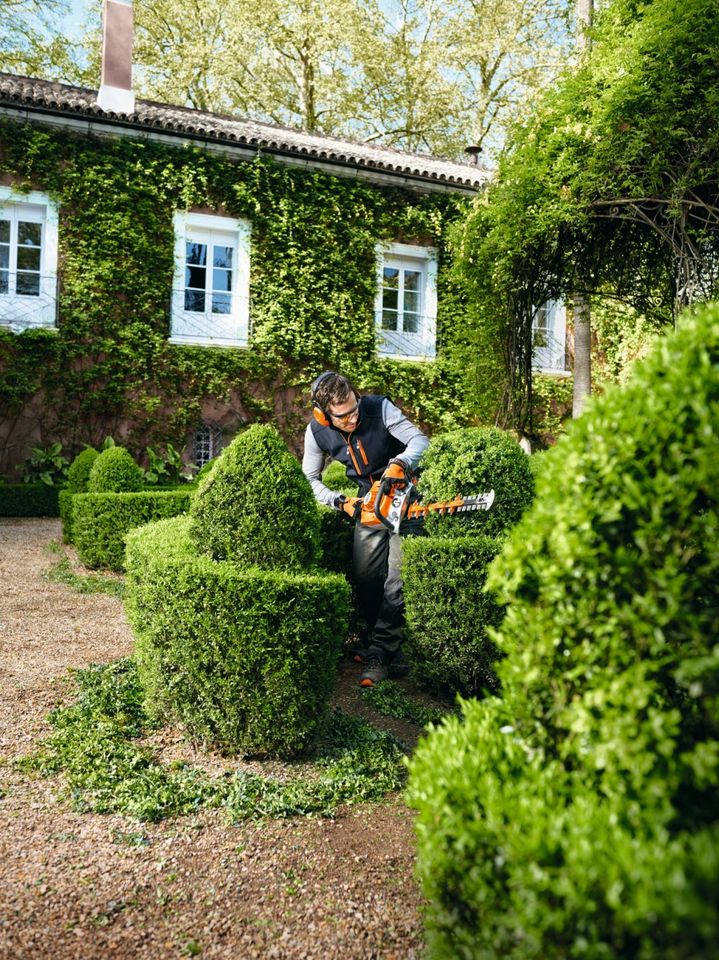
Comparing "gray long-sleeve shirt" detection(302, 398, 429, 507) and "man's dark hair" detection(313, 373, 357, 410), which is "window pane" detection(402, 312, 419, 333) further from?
"man's dark hair" detection(313, 373, 357, 410)

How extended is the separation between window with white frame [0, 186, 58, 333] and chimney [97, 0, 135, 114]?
7.22 feet

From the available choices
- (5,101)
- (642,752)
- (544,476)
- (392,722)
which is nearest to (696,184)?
(392,722)

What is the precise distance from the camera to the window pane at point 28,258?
1301 centimetres

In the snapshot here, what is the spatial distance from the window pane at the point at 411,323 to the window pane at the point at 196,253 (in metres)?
4.42

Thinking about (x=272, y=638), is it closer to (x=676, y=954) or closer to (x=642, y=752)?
(x=642, y=752)

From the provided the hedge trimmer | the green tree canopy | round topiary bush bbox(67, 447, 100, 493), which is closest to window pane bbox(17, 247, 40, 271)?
round topiary bush bbox(67, 447, 100, 493)

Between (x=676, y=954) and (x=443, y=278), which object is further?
(x=443, y=278)

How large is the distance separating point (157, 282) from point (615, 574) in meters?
13.4

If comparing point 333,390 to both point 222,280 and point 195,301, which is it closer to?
point 195,301

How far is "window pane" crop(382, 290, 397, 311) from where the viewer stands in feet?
51.6

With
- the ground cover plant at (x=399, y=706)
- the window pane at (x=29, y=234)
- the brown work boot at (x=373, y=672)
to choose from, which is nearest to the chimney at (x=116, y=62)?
the window pane at (x=29, y=234)

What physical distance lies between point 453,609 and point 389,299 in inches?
482

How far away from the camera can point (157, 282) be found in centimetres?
1365

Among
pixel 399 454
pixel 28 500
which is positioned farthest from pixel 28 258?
pixel 399 454
